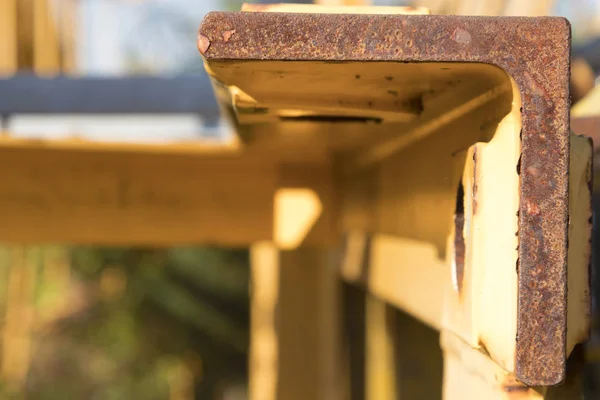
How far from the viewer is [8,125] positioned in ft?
5.28

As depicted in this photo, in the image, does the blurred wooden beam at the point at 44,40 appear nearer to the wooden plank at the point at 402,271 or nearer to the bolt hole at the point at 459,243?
the wooden plank at the point at 402,271

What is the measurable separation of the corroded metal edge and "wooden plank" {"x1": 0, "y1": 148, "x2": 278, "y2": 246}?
1221 millimetres

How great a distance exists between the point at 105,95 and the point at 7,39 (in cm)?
103

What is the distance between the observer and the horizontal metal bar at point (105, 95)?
1.62 meters

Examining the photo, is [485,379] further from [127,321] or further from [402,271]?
[127,321]

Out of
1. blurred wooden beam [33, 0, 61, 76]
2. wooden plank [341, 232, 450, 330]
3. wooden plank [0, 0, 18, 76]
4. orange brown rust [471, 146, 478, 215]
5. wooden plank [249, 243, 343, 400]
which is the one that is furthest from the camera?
blurred wooden beam [33, 0, 61, 76]

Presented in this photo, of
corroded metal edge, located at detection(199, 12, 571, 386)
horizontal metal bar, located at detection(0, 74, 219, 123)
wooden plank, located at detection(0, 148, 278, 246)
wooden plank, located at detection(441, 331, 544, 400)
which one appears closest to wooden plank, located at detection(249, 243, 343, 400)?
wooden plank, located at detection(0, 148, 278, 246)

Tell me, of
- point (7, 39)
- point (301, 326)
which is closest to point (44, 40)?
point (7, 39)

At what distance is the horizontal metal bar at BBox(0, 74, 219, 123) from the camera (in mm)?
1625

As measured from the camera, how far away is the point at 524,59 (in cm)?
54

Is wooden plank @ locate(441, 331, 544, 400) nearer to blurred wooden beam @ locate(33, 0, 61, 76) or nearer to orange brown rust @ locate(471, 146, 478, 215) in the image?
orange brown rust @ locate(471, 146, 478, 215)

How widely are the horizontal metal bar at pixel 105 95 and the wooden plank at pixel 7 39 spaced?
2.71ft

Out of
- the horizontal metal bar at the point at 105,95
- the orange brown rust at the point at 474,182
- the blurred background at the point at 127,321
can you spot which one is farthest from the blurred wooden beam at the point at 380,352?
the blurred background at the point at 127,321

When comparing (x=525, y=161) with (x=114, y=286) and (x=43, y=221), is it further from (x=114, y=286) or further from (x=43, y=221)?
(x=114, y=286)
